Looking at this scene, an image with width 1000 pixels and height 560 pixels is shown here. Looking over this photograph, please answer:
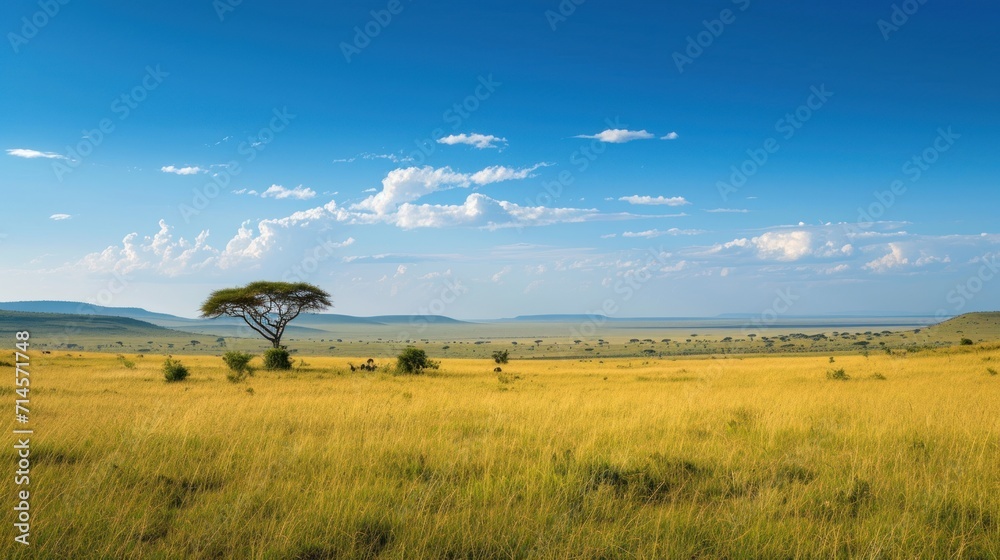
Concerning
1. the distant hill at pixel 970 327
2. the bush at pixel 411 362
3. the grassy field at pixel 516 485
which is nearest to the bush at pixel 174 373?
the bush at pixel 411 362

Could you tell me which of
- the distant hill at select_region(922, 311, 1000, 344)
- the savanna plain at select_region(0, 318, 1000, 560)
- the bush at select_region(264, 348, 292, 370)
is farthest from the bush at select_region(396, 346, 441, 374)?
the distant hill at select_region(922, 311, 1000, 344)

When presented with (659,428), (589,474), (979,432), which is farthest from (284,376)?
(979,432)

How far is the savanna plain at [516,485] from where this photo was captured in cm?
536

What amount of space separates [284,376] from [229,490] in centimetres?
2773

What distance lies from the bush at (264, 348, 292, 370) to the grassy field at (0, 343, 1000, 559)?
1018 inches

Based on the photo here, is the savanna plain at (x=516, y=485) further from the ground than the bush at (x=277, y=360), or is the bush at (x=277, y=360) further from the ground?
the savanna plain at (x=516, y=485)

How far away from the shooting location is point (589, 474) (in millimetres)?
7609

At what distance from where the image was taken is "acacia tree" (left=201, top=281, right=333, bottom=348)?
50.0 meters

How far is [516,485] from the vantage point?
280 inches

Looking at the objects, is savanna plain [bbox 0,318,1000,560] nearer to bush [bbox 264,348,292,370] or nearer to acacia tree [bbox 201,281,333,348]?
bush [bbox 264,348,292,370]

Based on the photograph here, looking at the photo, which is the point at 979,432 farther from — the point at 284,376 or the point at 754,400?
the point at 284,376

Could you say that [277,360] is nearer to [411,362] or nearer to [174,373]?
[411,362]

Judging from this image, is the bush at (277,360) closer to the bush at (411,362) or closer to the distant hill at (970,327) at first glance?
the bush at (411,362)

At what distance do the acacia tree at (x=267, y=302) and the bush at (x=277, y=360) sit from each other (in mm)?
9560
